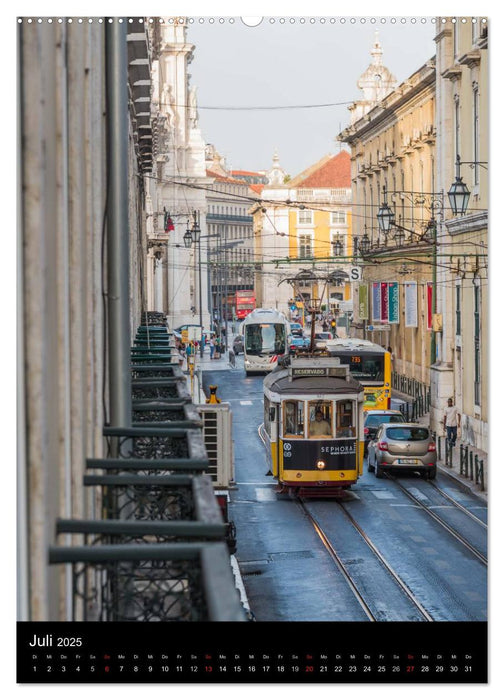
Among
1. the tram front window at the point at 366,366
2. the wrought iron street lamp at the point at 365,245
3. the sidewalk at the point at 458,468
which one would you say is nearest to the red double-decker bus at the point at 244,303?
the wrought iron street lamp at the point at 365,245

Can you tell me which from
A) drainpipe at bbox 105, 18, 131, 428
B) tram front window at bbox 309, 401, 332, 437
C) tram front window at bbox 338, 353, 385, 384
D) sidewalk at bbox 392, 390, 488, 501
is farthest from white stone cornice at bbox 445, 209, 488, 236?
drainpipe at bbox 105, 18, 131, 428

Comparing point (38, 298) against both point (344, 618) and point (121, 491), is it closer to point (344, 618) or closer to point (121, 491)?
point (121, 491)

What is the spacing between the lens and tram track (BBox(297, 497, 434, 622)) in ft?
60.4

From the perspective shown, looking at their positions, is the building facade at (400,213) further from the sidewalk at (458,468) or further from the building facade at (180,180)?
the building facade at (180,180)

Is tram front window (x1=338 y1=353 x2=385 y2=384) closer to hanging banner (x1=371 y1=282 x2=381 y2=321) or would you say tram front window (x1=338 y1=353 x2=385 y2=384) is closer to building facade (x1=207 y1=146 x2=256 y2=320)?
hanging banner (x1=371 y1=282 x2=381 y2=321)

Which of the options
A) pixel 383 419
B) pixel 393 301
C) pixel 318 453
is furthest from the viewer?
pixel 393 301

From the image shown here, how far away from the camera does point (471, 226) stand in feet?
114

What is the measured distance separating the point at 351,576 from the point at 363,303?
4255 centimetres

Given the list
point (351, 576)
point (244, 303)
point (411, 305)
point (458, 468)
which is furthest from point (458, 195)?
point (244, 303)

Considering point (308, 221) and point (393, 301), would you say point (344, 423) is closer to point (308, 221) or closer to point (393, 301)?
point (393, 301)

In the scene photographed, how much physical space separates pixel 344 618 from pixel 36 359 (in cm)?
1258

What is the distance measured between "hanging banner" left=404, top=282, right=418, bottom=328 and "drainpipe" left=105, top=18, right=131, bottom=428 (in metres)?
40.1

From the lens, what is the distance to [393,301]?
181 ft

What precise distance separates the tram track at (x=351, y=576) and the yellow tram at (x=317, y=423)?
71 cm
